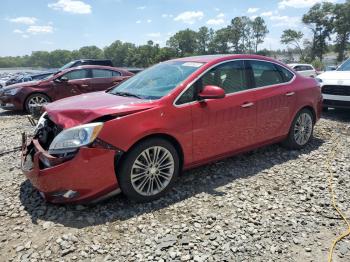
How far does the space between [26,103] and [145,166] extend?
7867mm

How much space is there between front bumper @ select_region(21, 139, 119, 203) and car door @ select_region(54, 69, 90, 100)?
23.6 feet

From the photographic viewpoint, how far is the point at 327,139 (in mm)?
6512

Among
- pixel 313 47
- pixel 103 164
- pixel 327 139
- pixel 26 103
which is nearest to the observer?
pixel 103 164

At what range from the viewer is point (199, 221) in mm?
3600

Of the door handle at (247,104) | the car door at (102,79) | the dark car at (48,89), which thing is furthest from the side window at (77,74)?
the door handle at (247,104)

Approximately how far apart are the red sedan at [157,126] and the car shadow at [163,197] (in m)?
0.17

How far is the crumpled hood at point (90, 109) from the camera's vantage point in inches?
144

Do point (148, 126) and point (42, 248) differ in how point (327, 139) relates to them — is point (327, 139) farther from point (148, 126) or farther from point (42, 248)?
point (42, 248)

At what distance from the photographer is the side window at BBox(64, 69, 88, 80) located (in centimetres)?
1076

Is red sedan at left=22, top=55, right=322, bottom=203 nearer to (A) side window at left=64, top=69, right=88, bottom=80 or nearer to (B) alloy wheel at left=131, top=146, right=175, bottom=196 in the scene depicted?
(B) alloy wheel at left=131, top=146, right=175, bottom=196

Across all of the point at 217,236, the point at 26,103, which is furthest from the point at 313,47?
the point at 217,236

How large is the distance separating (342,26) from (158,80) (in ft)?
243

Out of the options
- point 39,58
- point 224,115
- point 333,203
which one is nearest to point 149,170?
point 224,115

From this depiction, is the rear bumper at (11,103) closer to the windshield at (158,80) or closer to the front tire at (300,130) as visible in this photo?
the windshield at (158,80)
